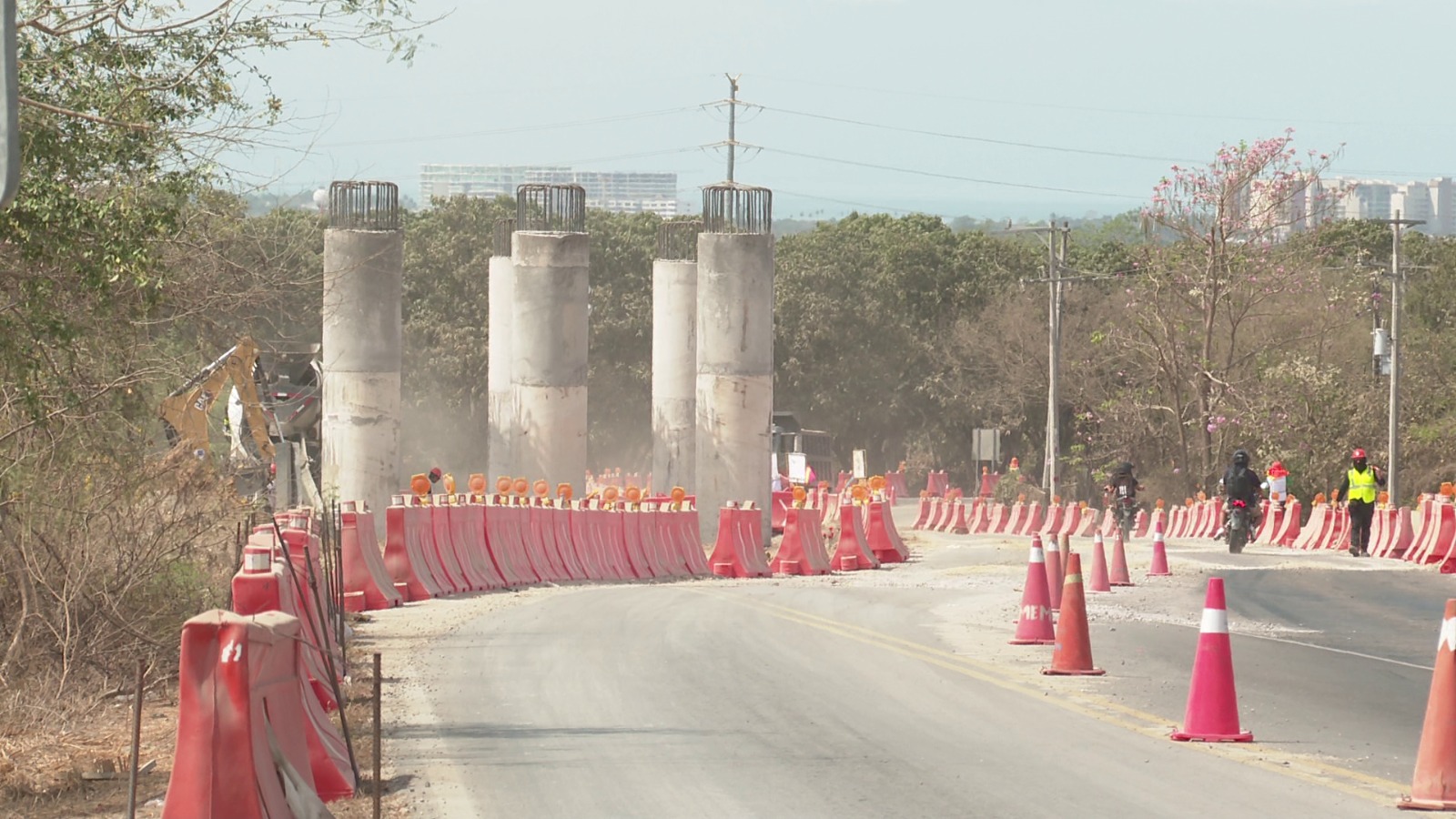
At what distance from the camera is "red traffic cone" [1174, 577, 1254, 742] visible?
1191cm

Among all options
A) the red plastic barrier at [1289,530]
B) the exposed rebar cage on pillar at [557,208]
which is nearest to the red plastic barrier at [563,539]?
the exposed rebar cage on pillar at [557,208]

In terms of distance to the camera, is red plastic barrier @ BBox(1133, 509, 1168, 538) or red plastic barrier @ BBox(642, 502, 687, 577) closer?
red plastic barrier @ BBox(642, 502, 687, 577)

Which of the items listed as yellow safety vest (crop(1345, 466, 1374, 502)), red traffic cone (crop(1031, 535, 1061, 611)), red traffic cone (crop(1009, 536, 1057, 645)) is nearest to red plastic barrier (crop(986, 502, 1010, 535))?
yellow safety vest (crop(1345, 466, 1374, 502))

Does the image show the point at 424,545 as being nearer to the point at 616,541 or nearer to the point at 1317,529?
the point at 616,541

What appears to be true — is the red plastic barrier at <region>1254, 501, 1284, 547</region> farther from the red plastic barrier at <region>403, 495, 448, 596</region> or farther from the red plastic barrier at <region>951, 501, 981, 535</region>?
the red plastic barrier at <region>403, 495, 448, 596</region>

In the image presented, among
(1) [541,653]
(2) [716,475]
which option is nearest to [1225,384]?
(2) [716,475]

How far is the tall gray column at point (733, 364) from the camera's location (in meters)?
→ 39.7

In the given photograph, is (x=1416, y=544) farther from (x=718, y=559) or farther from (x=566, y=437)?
(x=566, y=437)

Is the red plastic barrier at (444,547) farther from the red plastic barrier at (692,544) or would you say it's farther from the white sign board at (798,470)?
the white sign board at (798,470)

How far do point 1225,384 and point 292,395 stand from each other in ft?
84.3

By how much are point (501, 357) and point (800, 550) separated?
1560cm

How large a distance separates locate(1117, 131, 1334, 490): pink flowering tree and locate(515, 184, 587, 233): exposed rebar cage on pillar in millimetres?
20906

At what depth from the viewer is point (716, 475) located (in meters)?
40.2

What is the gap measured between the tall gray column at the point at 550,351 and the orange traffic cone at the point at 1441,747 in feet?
106
